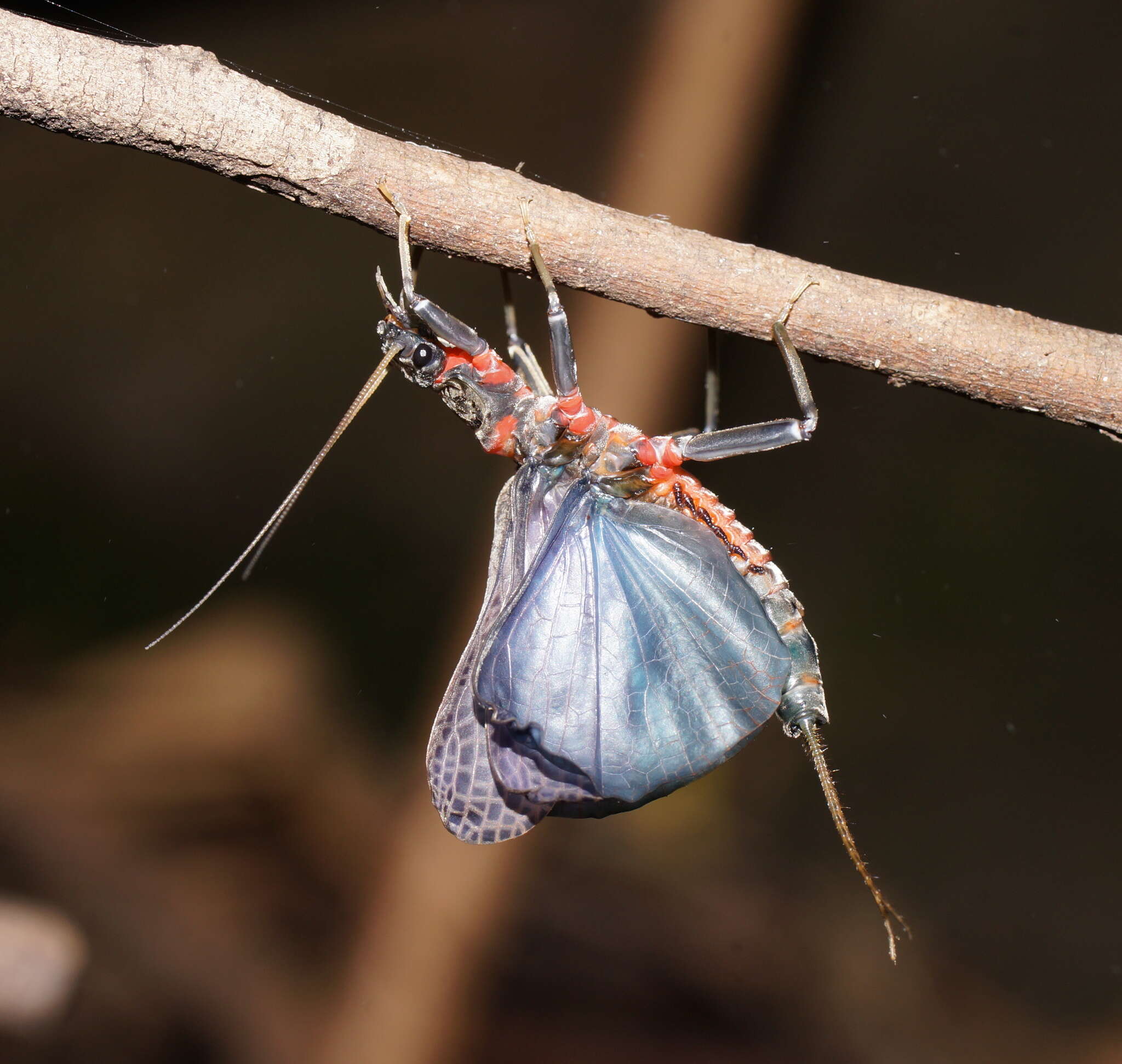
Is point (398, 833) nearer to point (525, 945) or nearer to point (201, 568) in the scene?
point (525, 945)

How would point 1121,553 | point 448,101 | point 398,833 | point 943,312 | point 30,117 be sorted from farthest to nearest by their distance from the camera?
point 398,833
point 448,101
point 1121,553
point 943,312
point 30,117

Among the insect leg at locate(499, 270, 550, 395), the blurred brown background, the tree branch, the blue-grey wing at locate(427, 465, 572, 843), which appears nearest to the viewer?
the tree branch

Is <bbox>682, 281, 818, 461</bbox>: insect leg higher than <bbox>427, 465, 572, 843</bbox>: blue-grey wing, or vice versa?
<bbox>682, 281, 818, 461</bbox>: insect leg

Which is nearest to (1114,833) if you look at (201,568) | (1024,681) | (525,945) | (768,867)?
(1024,681)

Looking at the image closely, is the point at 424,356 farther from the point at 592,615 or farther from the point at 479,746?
the point at 479,746

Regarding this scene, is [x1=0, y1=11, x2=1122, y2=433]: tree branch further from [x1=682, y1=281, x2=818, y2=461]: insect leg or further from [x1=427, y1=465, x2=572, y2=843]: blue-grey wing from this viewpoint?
[x1=427, y1=465, x2=572, y2=843]: blue-grey wing

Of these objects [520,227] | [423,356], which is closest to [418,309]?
[423,356]

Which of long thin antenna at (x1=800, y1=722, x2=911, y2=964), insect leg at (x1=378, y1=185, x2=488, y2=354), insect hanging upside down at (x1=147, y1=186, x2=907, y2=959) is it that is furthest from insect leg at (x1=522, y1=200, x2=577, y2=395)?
long thin antenna at (x1=800, y1=722, x2=911, y2=964)
